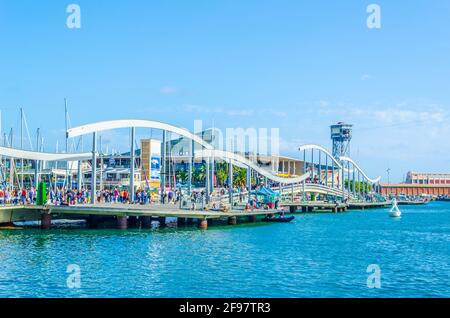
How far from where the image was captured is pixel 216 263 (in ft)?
95.6

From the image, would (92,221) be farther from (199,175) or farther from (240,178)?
(240,178)

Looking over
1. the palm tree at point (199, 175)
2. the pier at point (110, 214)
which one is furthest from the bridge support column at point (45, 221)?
the palm tree at point (199, 175)

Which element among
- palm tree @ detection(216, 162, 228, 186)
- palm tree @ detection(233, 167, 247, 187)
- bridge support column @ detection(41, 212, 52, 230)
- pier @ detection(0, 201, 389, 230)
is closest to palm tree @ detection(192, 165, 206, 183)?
palm tree @ detection(216, 162, 228, 186)

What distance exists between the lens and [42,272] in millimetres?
25891

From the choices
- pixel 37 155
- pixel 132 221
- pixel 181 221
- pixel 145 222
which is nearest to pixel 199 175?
pixel 181 221

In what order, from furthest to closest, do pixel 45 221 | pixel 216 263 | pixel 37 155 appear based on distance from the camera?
pixel 37 155 → pixel 45 221 → pixel 216 263

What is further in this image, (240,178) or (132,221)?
(240,178)

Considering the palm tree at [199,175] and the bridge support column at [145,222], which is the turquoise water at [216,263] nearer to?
the bridge support column at [145,222]

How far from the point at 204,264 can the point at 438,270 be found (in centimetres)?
1199

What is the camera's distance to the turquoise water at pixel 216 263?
22656mm

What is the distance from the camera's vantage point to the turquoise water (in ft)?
74.3
